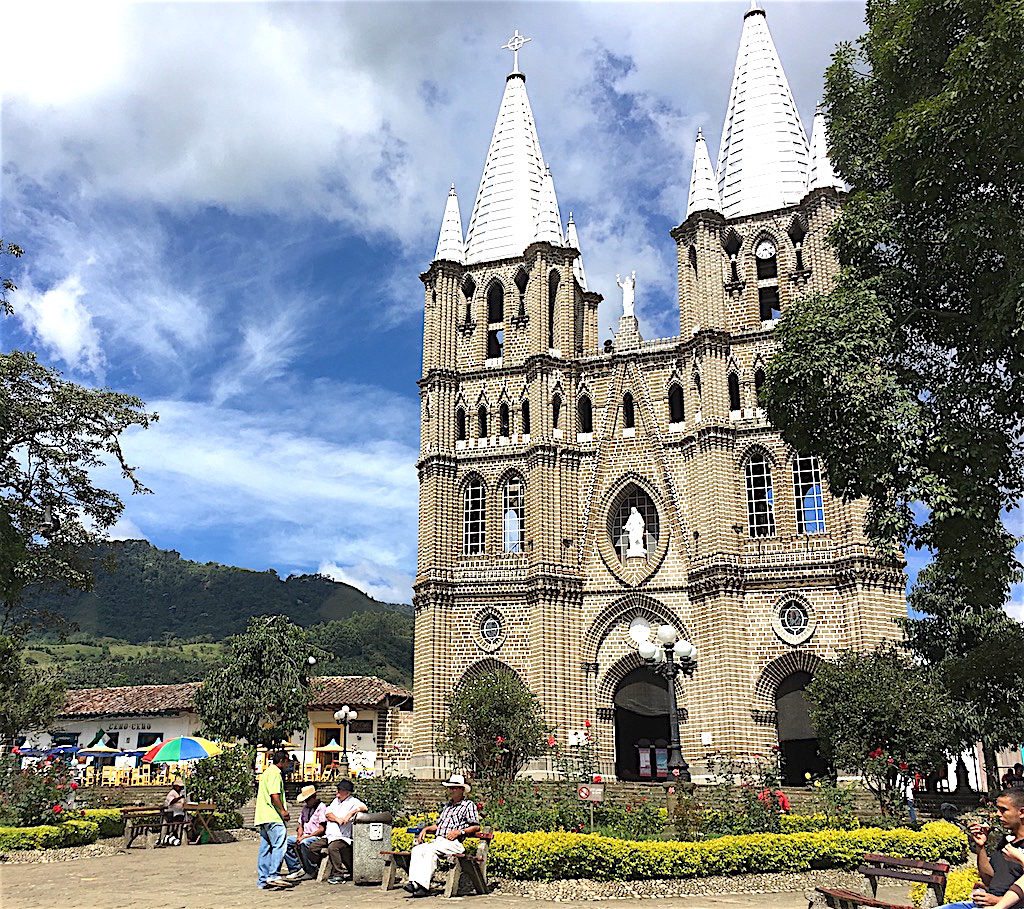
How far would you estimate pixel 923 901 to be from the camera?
431 inches

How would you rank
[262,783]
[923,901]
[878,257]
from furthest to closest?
1. [878,257]
2. [262,783]
3. [923,901]

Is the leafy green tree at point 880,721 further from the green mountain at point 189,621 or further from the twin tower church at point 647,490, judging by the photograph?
the green mountain at point 189,621

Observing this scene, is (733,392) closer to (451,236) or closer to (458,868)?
(451,236)

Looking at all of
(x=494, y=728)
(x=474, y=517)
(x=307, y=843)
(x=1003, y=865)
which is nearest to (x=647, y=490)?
(x=474, y=517)

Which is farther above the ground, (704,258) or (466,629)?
(704,258)

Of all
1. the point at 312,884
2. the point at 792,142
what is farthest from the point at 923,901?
the point at 792,142

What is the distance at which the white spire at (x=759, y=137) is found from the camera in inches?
1415

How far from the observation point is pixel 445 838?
1206 cm

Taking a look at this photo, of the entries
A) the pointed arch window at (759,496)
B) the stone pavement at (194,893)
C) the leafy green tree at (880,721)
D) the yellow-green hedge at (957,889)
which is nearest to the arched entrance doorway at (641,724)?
the pointed arch window at (759,496)

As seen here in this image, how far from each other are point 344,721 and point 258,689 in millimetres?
3382

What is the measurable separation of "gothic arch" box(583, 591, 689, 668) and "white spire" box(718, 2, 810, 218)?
1389 centimetres

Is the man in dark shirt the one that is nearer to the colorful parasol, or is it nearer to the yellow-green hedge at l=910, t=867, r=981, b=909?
the yellow-green hedge at l=910, t=867, r=981, b=909

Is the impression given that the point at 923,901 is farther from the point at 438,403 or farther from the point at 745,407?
the point at 438,403

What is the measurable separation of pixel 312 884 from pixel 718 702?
1925cm
